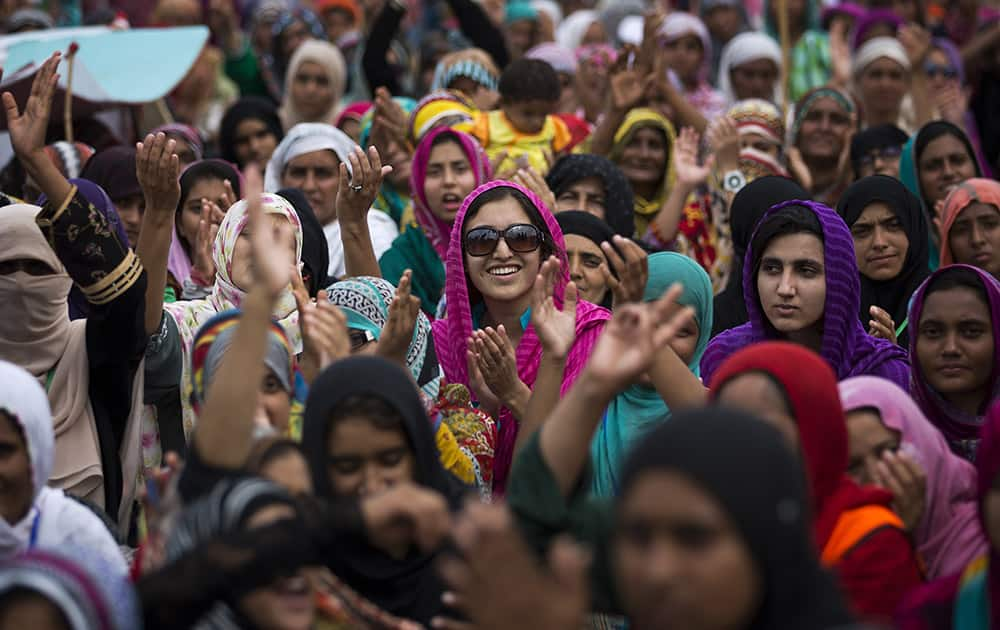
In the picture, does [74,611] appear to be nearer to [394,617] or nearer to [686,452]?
A: [394,617]

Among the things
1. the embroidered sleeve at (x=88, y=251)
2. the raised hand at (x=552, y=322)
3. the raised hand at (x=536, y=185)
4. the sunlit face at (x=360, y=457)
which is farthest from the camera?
the raised hand at (x=536, y=185)

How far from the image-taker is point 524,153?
720 centimetres

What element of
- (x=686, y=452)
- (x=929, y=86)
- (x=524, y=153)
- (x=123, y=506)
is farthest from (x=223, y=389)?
(x=929, y=86)

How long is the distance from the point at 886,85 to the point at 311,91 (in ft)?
10.5

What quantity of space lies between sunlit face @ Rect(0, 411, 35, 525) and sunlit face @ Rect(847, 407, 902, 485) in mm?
1894

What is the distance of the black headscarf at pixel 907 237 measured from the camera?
5898mm

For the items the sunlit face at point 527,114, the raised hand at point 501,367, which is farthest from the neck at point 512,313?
the sunlit face at point 527,114

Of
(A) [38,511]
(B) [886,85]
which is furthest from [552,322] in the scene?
(B) [886,85]

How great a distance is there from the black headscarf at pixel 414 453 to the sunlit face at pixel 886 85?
587 centimetres

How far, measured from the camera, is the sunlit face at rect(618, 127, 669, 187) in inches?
297

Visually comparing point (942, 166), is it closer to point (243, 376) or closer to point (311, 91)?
point (311, 91)

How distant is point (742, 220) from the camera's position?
6.25 m

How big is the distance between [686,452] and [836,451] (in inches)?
31.2

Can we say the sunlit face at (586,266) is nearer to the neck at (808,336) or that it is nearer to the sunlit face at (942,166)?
the neck at (808,336)
